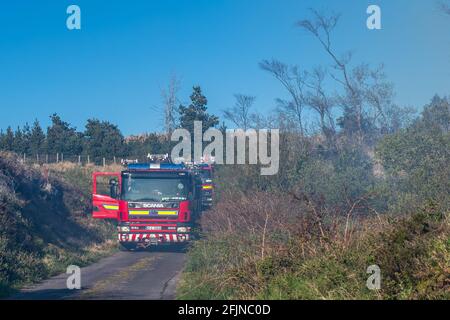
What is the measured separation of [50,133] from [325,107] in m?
21.0

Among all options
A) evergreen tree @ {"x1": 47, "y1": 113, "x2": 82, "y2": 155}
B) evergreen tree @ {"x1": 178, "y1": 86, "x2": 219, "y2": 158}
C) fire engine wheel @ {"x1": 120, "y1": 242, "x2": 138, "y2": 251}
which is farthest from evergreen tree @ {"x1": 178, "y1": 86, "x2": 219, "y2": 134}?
fire engine wheel @ {"x1": 120, "y1": 242, "x2": 138, "y2": 251}

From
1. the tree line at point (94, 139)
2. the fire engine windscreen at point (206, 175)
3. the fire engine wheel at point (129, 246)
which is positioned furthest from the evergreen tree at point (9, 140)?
the fire engine wheel at point (129, 246)

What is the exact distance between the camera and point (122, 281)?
15.5 meters

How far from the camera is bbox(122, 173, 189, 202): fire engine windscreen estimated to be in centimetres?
2347

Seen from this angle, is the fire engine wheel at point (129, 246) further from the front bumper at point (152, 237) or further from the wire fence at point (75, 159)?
the wire fence at point (75, 159)

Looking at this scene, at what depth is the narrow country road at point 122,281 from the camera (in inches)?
524

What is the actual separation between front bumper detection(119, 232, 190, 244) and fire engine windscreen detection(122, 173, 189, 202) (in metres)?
1.26

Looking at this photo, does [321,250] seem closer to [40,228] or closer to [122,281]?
[122,281]

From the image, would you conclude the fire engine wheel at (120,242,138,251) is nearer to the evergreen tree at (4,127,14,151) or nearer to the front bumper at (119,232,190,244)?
the front bumper at (119,232,190,244)

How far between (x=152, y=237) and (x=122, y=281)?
796cm

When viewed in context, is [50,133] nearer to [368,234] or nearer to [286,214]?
[286,214]

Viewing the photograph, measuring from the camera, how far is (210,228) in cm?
1978

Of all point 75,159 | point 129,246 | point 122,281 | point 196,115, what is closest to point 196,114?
point 196,115
